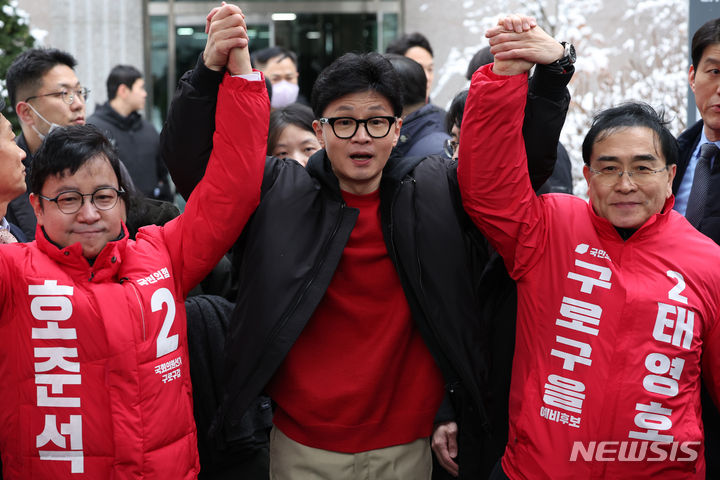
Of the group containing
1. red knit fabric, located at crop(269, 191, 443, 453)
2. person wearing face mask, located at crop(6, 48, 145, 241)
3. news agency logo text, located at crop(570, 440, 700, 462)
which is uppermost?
person wearing face mask, located at crop(6, 48, 145, 241)

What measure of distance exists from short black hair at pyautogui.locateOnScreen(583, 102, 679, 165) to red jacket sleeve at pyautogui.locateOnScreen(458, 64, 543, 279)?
0.30 m

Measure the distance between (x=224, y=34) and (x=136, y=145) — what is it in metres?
4.62

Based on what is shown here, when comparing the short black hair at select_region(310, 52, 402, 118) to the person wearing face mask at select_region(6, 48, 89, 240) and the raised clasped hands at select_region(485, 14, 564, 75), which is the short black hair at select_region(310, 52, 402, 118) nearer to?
the raised clasped hands at select_region(485, 14, 564, 75)

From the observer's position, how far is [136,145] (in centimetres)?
677

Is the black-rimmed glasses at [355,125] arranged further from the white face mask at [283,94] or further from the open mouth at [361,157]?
the white face mask at [283,94]

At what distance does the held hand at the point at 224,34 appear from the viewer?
2.39m

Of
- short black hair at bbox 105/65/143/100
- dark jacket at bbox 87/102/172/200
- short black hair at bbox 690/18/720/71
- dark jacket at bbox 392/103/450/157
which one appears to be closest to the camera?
short black hair at bbox 690/18/720/71

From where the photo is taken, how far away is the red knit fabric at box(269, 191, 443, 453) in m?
2.58

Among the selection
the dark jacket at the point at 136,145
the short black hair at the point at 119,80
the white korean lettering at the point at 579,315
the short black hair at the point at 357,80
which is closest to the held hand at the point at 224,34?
the short black hair at the point at 357,80

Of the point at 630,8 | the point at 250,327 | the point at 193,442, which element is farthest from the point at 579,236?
the point at 630,8

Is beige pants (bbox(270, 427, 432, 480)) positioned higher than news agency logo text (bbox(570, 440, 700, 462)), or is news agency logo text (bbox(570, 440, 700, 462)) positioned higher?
news agency logo text (bbox(570, 440, 700, 462))

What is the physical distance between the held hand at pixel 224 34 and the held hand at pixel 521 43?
73 cm

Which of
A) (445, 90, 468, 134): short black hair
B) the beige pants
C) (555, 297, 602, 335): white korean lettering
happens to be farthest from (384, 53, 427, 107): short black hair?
the beige pants

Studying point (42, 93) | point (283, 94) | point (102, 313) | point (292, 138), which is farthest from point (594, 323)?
point (283, 94)
